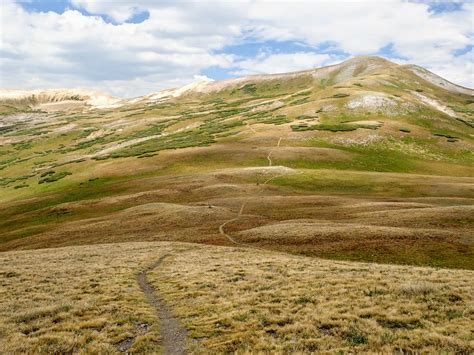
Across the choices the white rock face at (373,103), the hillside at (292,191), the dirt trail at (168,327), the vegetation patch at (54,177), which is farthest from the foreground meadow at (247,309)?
the white rock face at (373,103)

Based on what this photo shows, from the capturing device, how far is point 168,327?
19.3 metres

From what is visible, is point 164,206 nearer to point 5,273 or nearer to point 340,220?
point 340,220

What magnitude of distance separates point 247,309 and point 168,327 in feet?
13.8

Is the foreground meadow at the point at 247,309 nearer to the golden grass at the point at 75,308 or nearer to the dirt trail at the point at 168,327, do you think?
the golden grass at the point at 75,308

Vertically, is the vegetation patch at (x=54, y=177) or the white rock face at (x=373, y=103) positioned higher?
the white rock face at (x=373, y=103)

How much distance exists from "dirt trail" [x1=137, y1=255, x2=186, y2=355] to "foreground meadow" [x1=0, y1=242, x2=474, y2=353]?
1.00 feet

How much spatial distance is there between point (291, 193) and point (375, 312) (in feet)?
246

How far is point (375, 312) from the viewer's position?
18625 mm

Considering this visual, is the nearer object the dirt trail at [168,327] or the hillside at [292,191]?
the dirt trail at [168,327]

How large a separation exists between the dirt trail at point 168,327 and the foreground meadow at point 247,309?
305 mm

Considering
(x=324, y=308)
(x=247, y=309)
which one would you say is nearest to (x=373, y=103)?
(x=324, y=308)

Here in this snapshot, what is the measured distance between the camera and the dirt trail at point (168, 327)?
54.7 feet

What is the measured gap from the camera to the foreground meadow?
16031mm

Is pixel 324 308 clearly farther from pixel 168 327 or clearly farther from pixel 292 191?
pixel 292 191
